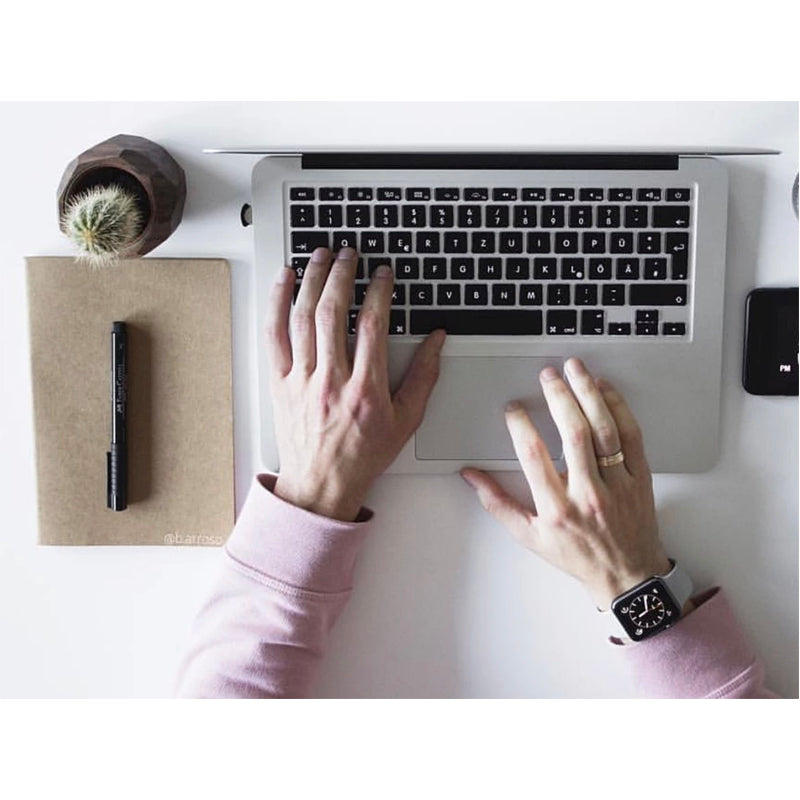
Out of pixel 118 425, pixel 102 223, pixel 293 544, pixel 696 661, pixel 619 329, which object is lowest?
pixel 696 661

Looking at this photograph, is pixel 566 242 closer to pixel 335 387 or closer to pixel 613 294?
pixel 613 294

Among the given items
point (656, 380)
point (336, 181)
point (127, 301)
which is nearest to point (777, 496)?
point (656, 380)

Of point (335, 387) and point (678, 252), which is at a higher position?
point (678, 252)

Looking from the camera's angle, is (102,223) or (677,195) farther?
(677,195)

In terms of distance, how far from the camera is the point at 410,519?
2.86 ft

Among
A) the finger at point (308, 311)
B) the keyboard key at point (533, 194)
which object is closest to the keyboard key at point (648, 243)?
the keyboard key at point (533, 194)

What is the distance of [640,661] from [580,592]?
99 mm

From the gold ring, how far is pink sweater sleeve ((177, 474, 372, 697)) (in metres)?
0.27

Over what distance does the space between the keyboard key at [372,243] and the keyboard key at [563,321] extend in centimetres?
20

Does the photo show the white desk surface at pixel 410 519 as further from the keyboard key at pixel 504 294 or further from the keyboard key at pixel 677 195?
the keyboard key at pixel 504 294

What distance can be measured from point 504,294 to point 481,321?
4 centimetres

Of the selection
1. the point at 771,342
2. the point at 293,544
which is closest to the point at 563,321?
the point at 771,342

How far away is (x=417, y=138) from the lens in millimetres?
832

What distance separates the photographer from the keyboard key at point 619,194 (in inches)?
31.4
